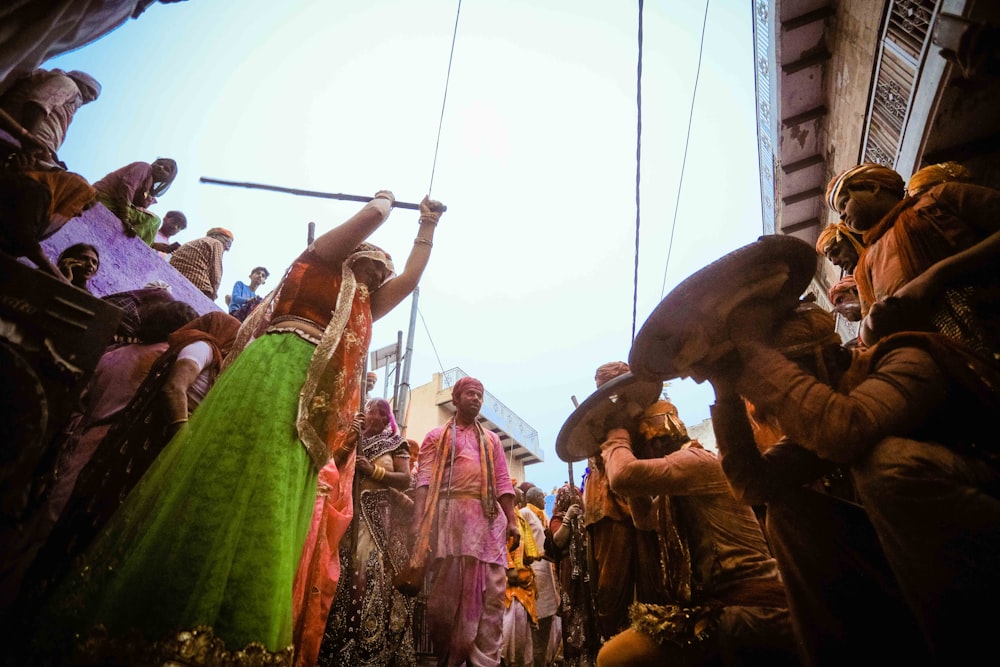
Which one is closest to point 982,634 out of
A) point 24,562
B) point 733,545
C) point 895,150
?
point 733,545

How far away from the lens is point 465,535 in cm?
456

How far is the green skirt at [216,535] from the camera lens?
1.52 meters

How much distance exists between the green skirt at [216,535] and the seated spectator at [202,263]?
5716mm

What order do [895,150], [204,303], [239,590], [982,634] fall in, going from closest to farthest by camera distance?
[982,634], [239,590], [895,150], [204,303]

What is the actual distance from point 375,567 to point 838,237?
15.5 feet

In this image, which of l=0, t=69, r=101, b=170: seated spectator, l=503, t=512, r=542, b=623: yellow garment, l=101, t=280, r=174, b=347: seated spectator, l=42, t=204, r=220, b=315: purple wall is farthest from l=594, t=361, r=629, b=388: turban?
l=42, t=204, r=220, b=315: purple wall

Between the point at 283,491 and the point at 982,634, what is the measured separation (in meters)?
2.05

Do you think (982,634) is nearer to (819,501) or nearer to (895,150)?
(819,501)

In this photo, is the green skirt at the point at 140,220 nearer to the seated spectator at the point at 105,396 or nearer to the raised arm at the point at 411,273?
the seated spectator at the point at 105,396

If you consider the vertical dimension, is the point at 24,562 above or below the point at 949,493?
above

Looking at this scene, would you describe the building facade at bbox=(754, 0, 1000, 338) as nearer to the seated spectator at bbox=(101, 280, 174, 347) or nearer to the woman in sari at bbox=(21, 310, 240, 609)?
the woman in sari at bbox=(21, 310, 240, 609)

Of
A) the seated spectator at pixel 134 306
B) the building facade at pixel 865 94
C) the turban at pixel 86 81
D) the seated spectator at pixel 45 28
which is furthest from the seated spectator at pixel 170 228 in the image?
the building facade at pixel 865 94

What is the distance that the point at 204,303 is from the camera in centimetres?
641

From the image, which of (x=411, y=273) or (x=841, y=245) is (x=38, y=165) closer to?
(x=411, y=273)
